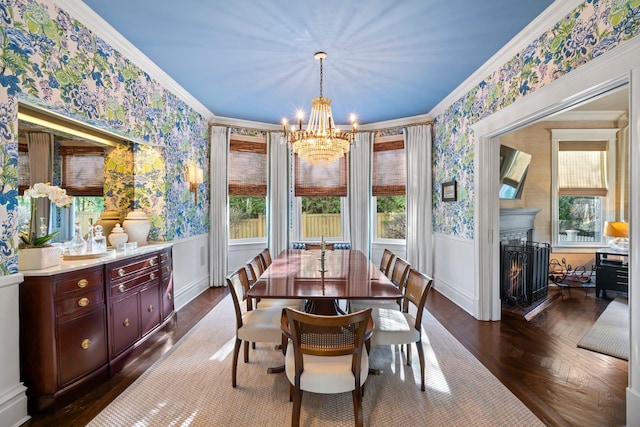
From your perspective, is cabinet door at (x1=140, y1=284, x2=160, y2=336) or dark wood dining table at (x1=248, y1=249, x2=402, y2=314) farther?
cabinet door at (x1=140, y1=284, x2=160, y2=336)

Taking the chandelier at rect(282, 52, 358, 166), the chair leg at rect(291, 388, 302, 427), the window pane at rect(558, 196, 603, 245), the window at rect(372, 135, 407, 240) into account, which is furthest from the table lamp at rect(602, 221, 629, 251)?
the chair leg at rect(291, 388, 302, 427)

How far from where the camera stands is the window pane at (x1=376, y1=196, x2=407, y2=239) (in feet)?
18.0

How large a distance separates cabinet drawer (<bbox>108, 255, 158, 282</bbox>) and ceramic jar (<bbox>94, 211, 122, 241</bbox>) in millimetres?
616

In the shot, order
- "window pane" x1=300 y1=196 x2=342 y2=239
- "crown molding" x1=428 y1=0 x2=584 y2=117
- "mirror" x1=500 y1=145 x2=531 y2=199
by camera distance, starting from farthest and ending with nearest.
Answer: "window pane" x1=300 y1=196 x2=342 y2=239
"mirror" x1=500 y1=145 x2=531 y2=199
"crown molding" x1=428 y1=0 x2=584 y2=117

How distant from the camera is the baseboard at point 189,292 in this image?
4020 mm

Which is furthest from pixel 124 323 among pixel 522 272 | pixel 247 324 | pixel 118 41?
pixel 522 272

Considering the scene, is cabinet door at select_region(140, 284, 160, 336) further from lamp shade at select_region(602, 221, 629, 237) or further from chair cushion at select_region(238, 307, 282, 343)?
lamp shade at select_region(602, 221, 629, 237)

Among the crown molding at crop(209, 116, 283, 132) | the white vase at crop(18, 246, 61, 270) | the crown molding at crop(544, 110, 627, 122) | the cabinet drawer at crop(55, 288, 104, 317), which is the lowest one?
the cabinet drawer at crop(55, 288, 104, 317)

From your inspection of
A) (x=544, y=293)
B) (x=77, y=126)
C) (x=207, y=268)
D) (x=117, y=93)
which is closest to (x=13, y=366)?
(x=77, y=126)

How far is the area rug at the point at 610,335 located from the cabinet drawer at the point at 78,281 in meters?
4.38

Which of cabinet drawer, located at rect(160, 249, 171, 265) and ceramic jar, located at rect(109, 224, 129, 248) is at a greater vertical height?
ceramic jar, located at rect(109, 224, 129, 248)

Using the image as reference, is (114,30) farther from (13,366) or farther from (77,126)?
(13,366)

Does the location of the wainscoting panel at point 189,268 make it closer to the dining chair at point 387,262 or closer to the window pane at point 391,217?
the dining chair at point 387,262

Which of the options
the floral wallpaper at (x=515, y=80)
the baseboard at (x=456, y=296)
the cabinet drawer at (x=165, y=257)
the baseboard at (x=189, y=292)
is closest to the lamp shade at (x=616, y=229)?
the floral wallpaper at (x=515, y=80)
